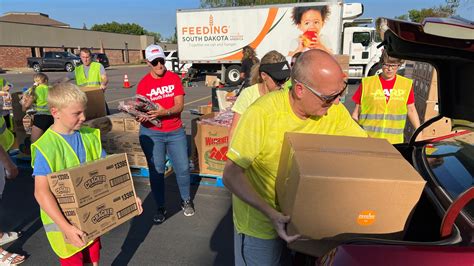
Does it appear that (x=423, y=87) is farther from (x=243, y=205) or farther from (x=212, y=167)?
(x=243, y=205)

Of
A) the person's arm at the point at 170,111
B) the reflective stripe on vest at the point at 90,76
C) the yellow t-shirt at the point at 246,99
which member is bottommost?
the person's arm at the point at 170,111

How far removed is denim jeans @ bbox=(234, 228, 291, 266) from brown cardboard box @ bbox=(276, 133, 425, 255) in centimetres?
39

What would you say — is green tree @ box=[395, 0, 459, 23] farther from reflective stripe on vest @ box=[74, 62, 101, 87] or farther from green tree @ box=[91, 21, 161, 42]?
green tree @ box=[91, 21, 161, 42]

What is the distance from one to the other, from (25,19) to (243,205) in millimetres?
68620

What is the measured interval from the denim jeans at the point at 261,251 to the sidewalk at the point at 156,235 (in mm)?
1368

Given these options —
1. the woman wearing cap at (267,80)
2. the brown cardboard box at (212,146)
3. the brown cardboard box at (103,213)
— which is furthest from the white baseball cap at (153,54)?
the brown cardboard box at (103,213)

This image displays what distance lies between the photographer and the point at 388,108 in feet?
11.7

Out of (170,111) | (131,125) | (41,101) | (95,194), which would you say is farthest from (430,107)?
(41,101)

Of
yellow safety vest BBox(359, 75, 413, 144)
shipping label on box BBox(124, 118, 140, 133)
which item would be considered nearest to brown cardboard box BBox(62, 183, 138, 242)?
yellow safety vest BBox(359, 75, 413, 144)

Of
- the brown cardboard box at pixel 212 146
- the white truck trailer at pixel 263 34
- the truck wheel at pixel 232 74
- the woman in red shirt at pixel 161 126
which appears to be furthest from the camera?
the truck wheel at pixel 232 74

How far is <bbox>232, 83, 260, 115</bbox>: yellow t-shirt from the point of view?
2.91 metres

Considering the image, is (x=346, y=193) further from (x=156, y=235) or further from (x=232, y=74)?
(x=232, y=74)

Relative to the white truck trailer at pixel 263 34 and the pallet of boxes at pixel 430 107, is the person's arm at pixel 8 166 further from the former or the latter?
the white truck trailer at pixel 263 34

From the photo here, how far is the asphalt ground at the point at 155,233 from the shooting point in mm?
3154
